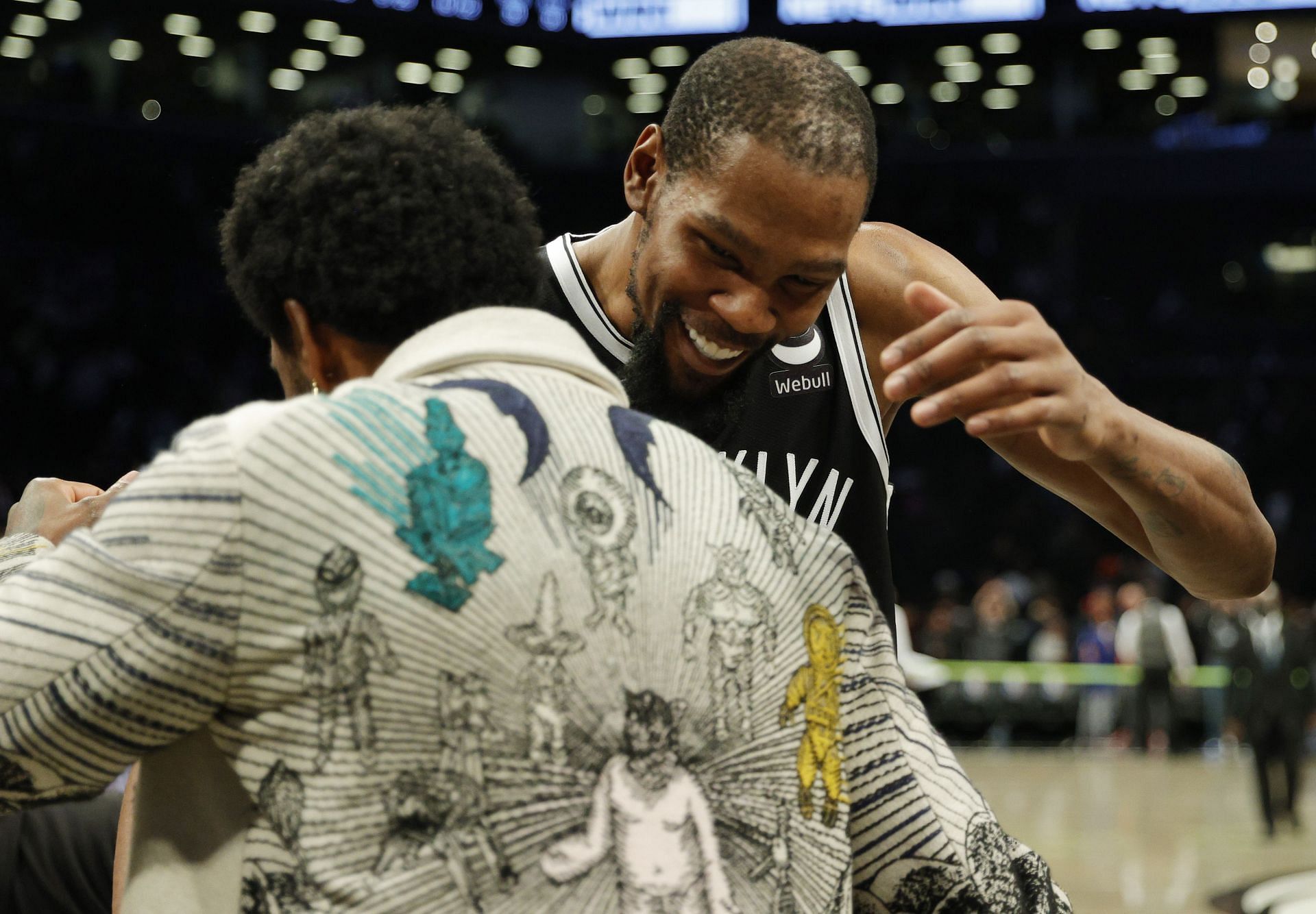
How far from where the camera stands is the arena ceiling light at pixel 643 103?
1881 cm

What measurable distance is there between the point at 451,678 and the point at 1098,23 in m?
18.0

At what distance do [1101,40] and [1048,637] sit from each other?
303 inches

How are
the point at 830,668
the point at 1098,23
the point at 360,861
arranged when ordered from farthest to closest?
the point at 1098,23
the point at 830,668
the point at 360,861

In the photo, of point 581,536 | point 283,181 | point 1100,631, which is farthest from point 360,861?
point 1100,631

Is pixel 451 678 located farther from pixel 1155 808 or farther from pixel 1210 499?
pixel 1155 808

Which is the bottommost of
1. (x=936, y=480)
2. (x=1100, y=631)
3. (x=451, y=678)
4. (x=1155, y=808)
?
(x=936, y=480)

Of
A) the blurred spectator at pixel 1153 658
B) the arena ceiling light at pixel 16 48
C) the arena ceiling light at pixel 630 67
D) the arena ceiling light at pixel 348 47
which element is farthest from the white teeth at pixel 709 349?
the arena ceiling light at pixel 630 67

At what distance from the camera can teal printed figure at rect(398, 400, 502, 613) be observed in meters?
1.12

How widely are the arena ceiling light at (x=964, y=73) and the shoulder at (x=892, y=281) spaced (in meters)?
16.8

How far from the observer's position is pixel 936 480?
19094mm

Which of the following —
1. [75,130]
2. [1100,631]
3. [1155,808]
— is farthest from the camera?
[75,130]

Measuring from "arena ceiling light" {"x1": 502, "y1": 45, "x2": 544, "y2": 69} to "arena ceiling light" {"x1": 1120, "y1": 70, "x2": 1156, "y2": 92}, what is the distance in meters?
7.11

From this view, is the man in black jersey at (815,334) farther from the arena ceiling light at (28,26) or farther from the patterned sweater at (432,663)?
the arena ceiling light at (28,26)

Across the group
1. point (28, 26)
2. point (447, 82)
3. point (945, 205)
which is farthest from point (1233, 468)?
point (447, 82)
